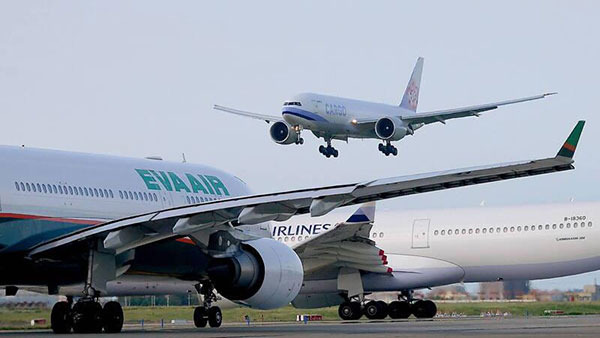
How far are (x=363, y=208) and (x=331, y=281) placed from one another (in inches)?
123

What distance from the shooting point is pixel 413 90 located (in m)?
60.7

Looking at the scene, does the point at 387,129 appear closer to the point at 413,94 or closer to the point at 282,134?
the point at 282,134

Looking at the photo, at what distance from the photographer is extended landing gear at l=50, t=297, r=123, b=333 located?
17562 mm

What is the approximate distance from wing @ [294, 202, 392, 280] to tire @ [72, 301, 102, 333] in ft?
38.0

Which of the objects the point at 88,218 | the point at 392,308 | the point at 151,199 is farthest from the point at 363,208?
the point at 88,218

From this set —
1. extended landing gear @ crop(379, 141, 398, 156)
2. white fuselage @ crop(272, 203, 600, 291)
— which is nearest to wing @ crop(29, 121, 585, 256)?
white fuselage @ crop(272, 203, 600, 291)

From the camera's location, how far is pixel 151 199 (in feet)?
63.7

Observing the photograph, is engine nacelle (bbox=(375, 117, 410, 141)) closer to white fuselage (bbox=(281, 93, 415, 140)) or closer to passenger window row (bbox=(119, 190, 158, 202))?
white fuselage (bbox=(281, 93, 415, 140))

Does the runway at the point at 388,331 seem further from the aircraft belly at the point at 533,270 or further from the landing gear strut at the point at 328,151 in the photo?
the landing gear strut at the point at 328,151

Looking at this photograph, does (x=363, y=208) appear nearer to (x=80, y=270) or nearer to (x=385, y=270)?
(x=385, y=270)

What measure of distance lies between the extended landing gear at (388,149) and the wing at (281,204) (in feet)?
98.0

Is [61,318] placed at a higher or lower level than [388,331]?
higher

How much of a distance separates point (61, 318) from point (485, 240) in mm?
15890

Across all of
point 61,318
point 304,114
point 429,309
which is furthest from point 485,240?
point 304,114
